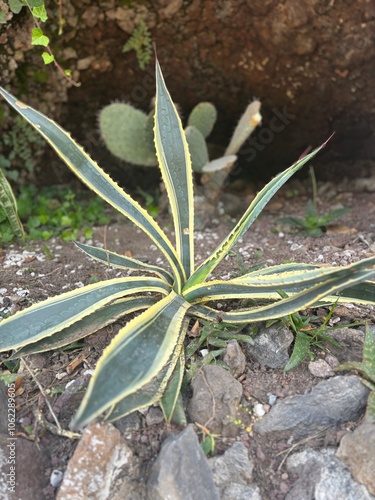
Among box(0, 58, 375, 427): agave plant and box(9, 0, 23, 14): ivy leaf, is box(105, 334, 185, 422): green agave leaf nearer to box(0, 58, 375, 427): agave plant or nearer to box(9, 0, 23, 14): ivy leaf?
box(0, 58, 375, 427): agave plant

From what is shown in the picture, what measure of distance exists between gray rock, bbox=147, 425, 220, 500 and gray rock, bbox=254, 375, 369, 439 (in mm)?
195

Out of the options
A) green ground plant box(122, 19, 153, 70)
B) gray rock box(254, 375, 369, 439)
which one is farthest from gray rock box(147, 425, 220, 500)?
green ground plant box(122, 19, 153, 70)

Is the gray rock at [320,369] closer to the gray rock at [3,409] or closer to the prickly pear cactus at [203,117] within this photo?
the gray rock at [3,409]

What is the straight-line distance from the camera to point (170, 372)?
132cm

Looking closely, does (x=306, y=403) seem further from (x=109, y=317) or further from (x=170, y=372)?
(x=109, y=317)

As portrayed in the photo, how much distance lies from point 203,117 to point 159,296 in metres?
1.02

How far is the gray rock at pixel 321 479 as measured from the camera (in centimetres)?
116

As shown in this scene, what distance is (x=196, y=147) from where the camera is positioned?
2.17 m

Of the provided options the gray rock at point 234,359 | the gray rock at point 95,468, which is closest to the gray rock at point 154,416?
the gray rock at point 95,468

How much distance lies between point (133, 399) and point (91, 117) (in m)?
1.80

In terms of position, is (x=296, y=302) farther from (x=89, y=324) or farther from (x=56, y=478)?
(x=56, y=478)

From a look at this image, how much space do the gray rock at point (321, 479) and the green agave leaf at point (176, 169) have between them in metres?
0.61

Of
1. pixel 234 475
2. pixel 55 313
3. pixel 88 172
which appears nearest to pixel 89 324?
pixel 55 313

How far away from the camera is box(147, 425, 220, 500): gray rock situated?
1123mm
